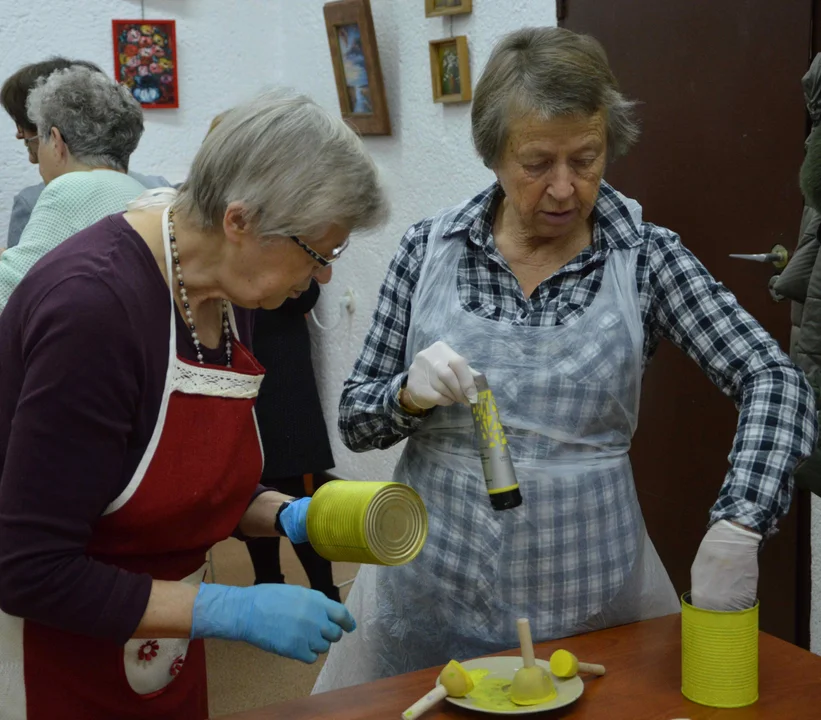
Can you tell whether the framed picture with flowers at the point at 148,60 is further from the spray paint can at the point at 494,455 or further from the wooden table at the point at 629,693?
the wooden table at the point at 629,693

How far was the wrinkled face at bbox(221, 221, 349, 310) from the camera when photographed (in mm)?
1310

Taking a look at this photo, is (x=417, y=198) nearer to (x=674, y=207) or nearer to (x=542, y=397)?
(x=674, y=207)

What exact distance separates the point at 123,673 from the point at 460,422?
2.02 feet

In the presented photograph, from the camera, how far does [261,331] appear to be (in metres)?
3.41

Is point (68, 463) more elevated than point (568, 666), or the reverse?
point (68, 463)

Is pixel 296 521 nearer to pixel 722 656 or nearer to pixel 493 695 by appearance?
pixel 493 695

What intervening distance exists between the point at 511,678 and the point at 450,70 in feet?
8.11

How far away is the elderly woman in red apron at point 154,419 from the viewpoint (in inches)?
46.0

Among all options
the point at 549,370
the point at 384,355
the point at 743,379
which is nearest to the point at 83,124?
the point at 384,355

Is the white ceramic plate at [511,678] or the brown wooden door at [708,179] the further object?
the brown wooden door at [708,179]

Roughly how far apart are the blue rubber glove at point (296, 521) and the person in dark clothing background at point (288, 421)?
5.95ft

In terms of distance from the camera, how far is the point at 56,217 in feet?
7.76

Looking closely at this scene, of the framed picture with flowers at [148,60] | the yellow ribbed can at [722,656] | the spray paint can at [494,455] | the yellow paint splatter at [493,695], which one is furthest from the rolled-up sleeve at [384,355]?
the framed picture with flowers at [148,60]

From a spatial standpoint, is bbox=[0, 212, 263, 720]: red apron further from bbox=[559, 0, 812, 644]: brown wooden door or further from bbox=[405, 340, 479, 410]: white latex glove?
bbox=[559, 0, 812, 644]: brown wooden door
